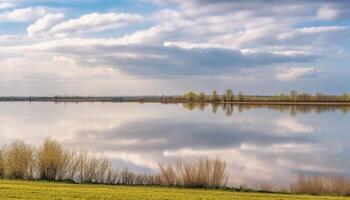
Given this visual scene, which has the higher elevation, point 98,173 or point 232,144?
point 98,173

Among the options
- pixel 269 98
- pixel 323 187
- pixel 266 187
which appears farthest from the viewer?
pixel 269 98

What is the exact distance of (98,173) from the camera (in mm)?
22188

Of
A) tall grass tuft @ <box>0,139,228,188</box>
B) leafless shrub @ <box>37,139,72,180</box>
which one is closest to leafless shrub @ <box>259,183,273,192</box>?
tall grass tuft @ <box>0,139,228,188</box>

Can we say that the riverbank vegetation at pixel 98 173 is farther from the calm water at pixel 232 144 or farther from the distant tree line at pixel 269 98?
the distant tree line at pixel 269 98

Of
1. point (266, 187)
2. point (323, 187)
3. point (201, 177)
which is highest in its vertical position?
point (201, 177)

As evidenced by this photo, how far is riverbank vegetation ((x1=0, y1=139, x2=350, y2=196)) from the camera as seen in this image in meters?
21.1

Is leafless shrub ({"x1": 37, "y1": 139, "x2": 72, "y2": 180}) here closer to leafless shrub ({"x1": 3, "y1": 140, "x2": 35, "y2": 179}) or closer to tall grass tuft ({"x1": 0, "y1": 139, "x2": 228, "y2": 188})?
tall grass tuft ({"x1": 0, "y1": 139, "x2": 228, "y2": 188})

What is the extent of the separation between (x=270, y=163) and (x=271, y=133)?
60.9 ft

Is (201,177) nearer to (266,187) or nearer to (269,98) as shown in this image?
(266,187)

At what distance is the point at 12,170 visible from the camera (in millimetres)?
22438

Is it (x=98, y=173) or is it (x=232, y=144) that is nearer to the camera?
(x=98, y=173)

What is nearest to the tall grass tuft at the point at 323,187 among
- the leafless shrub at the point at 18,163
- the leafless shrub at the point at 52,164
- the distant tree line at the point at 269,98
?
the leafless shrub at the point at 52,164

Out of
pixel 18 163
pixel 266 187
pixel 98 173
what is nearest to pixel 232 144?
pixel 266 187

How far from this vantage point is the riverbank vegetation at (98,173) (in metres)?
21.1
